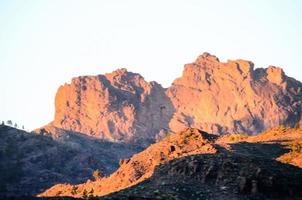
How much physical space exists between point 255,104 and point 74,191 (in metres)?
131

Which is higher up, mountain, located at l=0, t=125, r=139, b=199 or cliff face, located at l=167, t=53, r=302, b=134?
cliff face, located at l=167, t=53, r=302, b=134

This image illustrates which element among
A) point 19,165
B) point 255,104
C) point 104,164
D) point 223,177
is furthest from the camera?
point 255,104

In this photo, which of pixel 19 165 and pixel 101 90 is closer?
pixel 19 165

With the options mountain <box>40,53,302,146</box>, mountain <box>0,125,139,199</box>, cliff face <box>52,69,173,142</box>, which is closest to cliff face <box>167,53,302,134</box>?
mountain <box>40,53,302,146</box>

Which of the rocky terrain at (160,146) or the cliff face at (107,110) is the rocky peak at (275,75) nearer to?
the rocky terrain at (160,146)

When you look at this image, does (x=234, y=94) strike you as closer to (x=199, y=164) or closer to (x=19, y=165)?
(x=19, y=165)

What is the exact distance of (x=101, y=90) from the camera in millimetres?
192250

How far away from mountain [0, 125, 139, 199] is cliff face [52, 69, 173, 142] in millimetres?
62070

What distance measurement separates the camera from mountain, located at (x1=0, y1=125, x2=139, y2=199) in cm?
9150

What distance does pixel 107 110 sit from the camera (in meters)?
192

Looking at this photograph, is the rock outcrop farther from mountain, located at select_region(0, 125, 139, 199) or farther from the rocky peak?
the rocky peak

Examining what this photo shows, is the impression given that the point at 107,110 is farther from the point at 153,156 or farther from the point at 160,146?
the point at 153,156

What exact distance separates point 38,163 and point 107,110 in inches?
3514

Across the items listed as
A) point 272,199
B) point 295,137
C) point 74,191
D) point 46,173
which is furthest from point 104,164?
point 272,199
